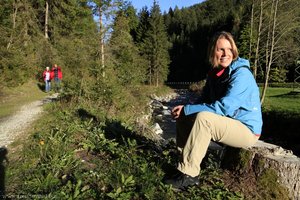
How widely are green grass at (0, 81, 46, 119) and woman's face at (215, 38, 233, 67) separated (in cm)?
777

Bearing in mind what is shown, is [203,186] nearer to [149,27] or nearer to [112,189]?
[112,189]

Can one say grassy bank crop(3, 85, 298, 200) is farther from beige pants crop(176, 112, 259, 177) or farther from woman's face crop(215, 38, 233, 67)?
woman's face crop(215, 38, 233, 67)

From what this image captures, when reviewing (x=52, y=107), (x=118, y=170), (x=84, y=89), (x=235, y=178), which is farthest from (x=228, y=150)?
(x=52, y=107)

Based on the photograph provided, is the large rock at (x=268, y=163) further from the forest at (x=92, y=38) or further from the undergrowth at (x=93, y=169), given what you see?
the forest at (x=92, y=38)

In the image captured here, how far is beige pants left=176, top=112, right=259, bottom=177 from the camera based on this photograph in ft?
10.2

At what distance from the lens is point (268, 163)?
3.68 m

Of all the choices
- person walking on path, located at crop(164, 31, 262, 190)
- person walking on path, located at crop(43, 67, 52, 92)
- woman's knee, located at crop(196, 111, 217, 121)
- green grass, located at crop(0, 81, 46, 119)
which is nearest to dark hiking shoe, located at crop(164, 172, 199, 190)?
person walking on path, located at crop(164, 31, 262, 190)

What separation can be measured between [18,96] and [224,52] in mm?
13198

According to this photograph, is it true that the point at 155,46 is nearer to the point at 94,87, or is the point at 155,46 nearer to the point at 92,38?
the point at 92,38

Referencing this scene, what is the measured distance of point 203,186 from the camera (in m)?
3.54

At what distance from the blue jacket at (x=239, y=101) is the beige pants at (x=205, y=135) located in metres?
0.08

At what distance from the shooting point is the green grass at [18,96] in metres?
10.6

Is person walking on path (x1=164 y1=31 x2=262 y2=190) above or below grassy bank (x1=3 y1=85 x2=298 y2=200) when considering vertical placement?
above

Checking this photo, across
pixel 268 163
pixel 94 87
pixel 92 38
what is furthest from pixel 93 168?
pixel 92 38
